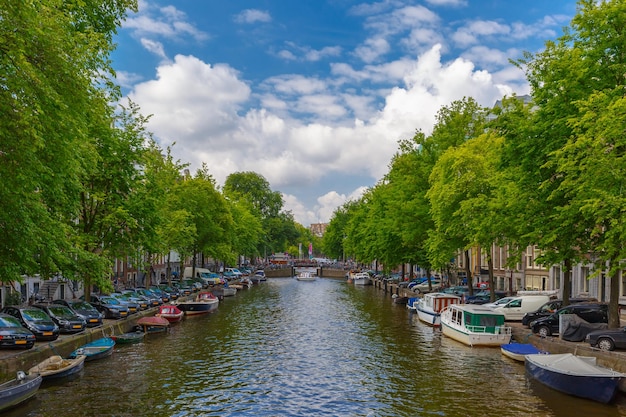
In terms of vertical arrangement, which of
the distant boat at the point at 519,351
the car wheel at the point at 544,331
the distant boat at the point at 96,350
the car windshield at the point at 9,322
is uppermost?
the car windshield at the point at 9,322

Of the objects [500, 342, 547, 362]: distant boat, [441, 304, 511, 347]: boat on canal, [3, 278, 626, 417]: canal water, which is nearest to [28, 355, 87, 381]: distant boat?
[3, 278, 626, 417]: canal water

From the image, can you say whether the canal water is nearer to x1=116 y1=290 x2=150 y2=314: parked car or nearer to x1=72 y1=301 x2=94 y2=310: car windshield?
x1=72 y1=301 x2=94 y2=310: car windshield

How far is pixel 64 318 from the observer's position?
31.0 metres

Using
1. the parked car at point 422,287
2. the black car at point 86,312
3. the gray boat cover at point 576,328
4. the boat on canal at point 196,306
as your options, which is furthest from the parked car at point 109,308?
the parked car at point 422,287

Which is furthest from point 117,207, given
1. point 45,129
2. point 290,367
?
point 45,129

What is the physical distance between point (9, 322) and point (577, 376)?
25.6 m

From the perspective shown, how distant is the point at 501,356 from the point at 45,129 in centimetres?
2588

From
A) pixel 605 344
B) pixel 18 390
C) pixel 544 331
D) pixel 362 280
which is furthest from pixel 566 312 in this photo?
pixel 362 280

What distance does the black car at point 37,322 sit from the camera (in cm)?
2741

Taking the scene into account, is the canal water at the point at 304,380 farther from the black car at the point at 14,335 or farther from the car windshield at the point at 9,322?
the car windshield at the point at 9,322

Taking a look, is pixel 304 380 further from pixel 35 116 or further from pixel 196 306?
pixel 196 306

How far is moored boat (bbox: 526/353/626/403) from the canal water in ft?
1.34

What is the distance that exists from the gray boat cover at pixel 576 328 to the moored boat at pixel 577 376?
16.0ft

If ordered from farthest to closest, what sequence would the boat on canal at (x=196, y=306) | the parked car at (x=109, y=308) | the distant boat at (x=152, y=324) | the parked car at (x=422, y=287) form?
1. the parked car at (x=422, y=287)
2. the boat on canal at (x=196, y=306)
3. the parked car at (x=109, y=308)
4. the distant boat at (x=152, y=324)
